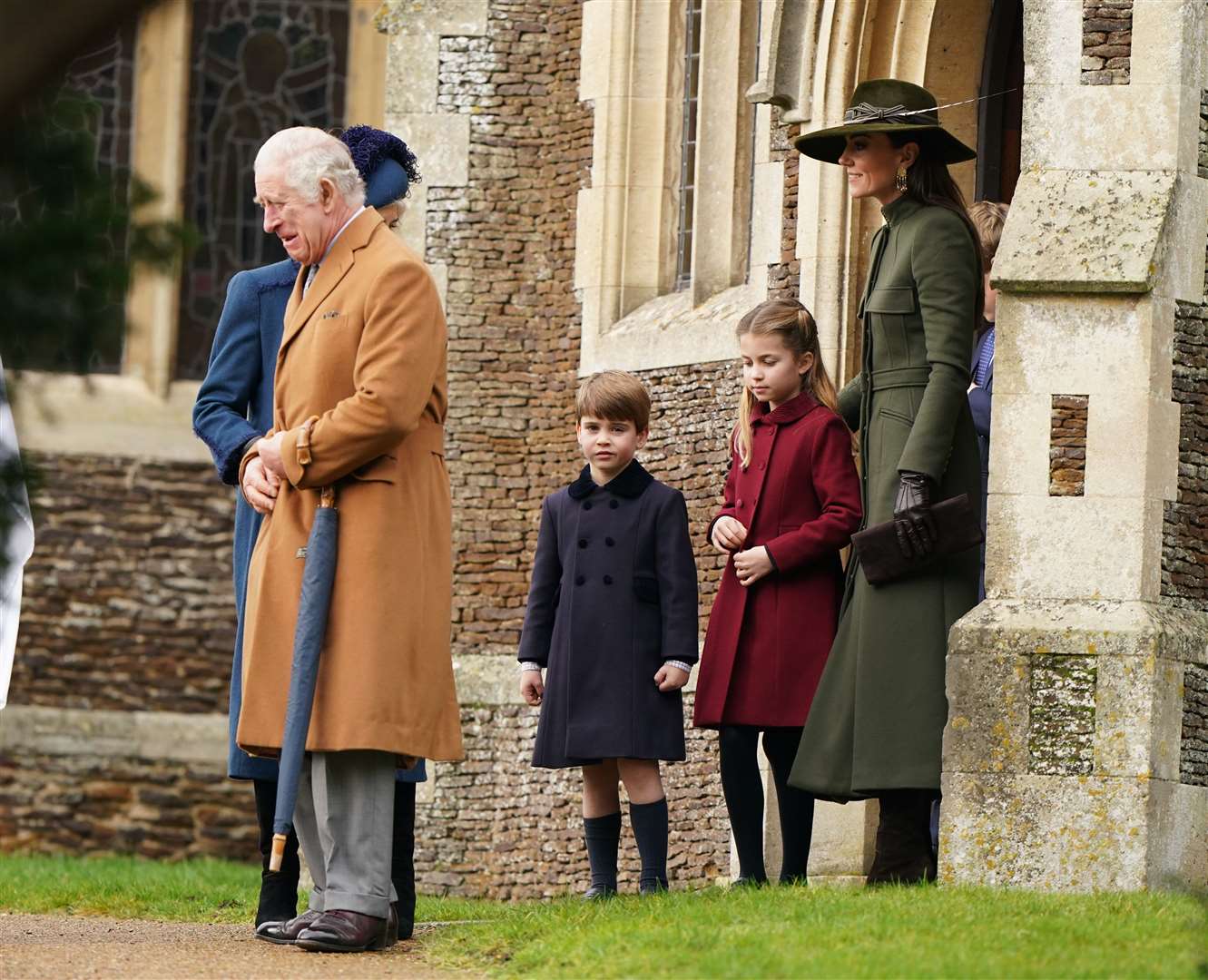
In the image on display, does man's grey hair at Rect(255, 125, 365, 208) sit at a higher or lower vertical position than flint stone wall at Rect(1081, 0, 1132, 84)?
lower

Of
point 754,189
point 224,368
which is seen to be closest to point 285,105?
point 754,189

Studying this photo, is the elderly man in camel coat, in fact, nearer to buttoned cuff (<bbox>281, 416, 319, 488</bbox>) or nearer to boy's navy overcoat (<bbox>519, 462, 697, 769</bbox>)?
buttoned cuff (<bbox>281, 416, 319, 488</bbox>)

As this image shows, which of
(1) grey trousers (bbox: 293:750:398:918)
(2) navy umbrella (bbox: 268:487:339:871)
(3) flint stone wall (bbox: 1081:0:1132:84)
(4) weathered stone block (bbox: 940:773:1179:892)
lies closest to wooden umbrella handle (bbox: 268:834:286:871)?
(2) navy umbrella (bbox: 268:487:339:871)

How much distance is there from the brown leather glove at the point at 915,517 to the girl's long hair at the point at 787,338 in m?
0.68

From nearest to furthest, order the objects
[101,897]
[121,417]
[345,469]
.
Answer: [345,469], [101,897], [121,417]

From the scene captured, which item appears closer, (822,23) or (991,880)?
(991,880)

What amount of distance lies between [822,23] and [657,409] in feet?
7.15

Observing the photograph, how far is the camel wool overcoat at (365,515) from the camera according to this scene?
638 cm

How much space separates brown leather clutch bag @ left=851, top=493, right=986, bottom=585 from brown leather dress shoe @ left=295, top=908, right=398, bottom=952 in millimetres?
1755

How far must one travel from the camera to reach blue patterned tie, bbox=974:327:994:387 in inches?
313

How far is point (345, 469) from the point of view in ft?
21.2

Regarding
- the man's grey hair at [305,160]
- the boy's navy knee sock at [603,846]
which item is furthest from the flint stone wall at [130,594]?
the man's grey hair at [305,160]

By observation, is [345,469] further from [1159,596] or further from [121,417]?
Result: [121,417]

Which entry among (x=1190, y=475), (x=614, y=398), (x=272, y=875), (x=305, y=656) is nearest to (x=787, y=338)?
(x=614, y=398)
